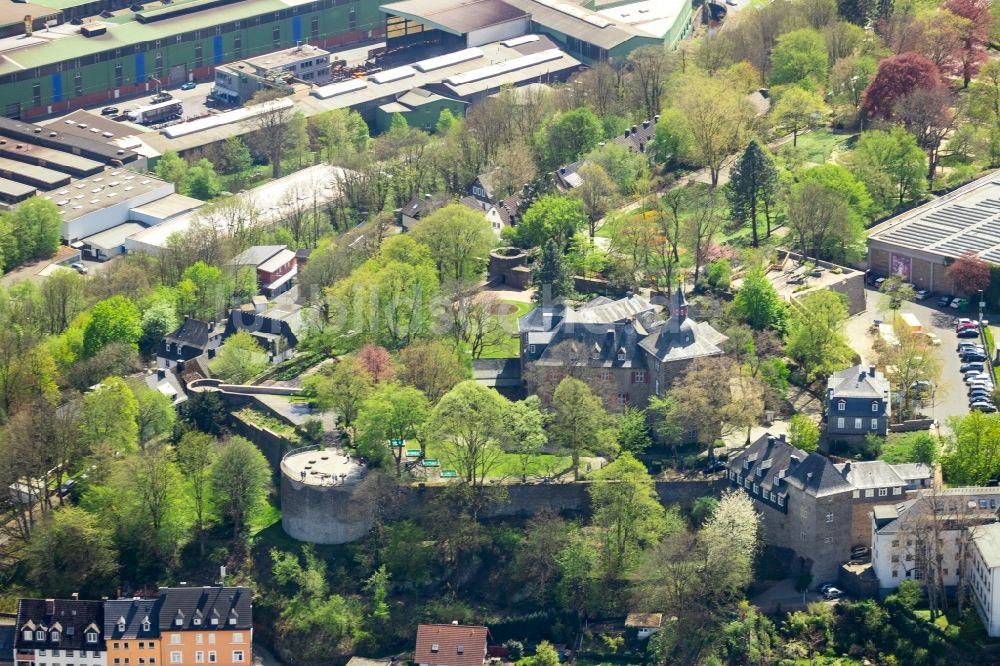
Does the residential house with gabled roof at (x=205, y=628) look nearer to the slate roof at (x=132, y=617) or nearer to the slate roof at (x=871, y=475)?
the slate roof at (x=132, y=617)

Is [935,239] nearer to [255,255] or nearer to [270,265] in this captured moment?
[270,265]

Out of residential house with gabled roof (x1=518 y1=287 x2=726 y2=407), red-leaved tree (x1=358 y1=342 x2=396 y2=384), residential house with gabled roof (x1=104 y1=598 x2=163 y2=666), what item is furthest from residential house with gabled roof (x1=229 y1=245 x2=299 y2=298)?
residential house with gabled roof (x1=104 y1=598 x2=163 y2=666)

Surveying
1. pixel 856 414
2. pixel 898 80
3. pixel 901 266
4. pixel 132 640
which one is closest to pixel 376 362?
pixel 132 640

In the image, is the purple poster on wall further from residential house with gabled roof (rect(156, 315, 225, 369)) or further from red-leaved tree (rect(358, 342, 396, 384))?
residential house with gabled roof (rect(156, 315, 225, 369))

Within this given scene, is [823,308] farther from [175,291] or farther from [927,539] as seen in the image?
[175,291]

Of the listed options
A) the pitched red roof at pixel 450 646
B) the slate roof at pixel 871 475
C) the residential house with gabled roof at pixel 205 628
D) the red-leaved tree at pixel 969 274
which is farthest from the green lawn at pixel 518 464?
the red-leaved tree at pixel 969 274

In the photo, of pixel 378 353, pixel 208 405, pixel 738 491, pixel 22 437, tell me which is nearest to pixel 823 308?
pixel 738 491
